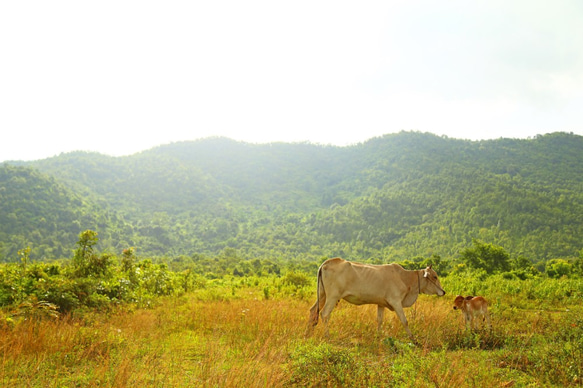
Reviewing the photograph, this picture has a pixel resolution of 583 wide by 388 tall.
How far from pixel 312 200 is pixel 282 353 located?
119 m

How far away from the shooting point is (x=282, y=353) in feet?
16.7

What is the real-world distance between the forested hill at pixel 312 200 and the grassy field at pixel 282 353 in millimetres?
20805

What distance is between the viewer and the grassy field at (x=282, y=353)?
14.3 ft

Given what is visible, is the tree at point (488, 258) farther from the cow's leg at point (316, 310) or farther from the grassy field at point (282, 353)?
the cow's leg at point (316, 310)

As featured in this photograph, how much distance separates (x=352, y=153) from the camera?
156125mm

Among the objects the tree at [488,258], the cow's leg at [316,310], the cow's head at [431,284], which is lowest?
the tree at [488,258]

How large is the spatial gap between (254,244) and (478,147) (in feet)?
281

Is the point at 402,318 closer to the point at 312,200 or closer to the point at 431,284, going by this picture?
the point at 431,284

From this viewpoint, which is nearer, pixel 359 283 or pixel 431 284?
pixel 359 283

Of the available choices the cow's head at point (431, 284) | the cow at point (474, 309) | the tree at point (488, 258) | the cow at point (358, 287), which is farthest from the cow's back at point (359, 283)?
the tree at point (488, 258)

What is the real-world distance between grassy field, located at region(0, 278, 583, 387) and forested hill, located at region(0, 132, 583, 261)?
68.3ft

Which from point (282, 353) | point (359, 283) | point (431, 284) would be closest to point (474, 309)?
point (431, 284)

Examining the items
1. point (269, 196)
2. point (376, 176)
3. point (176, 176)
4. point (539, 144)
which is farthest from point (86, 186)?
point (539, 144)

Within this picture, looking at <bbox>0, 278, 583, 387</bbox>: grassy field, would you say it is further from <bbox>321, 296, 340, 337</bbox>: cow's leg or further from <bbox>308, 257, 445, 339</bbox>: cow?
<bbox>308, 257, 445, 339</bbox>: cow
